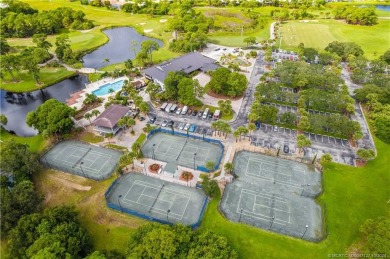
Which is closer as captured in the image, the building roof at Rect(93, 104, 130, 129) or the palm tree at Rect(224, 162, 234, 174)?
the palm tree at Rect(224, 162, 234, 174)

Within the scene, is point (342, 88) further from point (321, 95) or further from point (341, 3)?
point (341, 3)

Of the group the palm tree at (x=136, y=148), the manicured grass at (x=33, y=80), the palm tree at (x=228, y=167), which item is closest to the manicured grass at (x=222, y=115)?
the palm tree at (x=228, y=167)

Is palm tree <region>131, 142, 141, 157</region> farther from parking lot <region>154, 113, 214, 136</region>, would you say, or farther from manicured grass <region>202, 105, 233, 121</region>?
manicured grass <region>202, 105, 233, 121</region>

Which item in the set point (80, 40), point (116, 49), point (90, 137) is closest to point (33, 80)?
point (116, 49)

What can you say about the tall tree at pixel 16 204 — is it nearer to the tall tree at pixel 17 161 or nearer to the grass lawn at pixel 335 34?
the tall tree at pixel 17 161

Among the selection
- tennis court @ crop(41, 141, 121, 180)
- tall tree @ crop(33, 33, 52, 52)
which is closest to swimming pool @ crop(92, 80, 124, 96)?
tennis court @ crop(41, 141, 121, 180)

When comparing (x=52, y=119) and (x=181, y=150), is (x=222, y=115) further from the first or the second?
(x=52, y=119)
